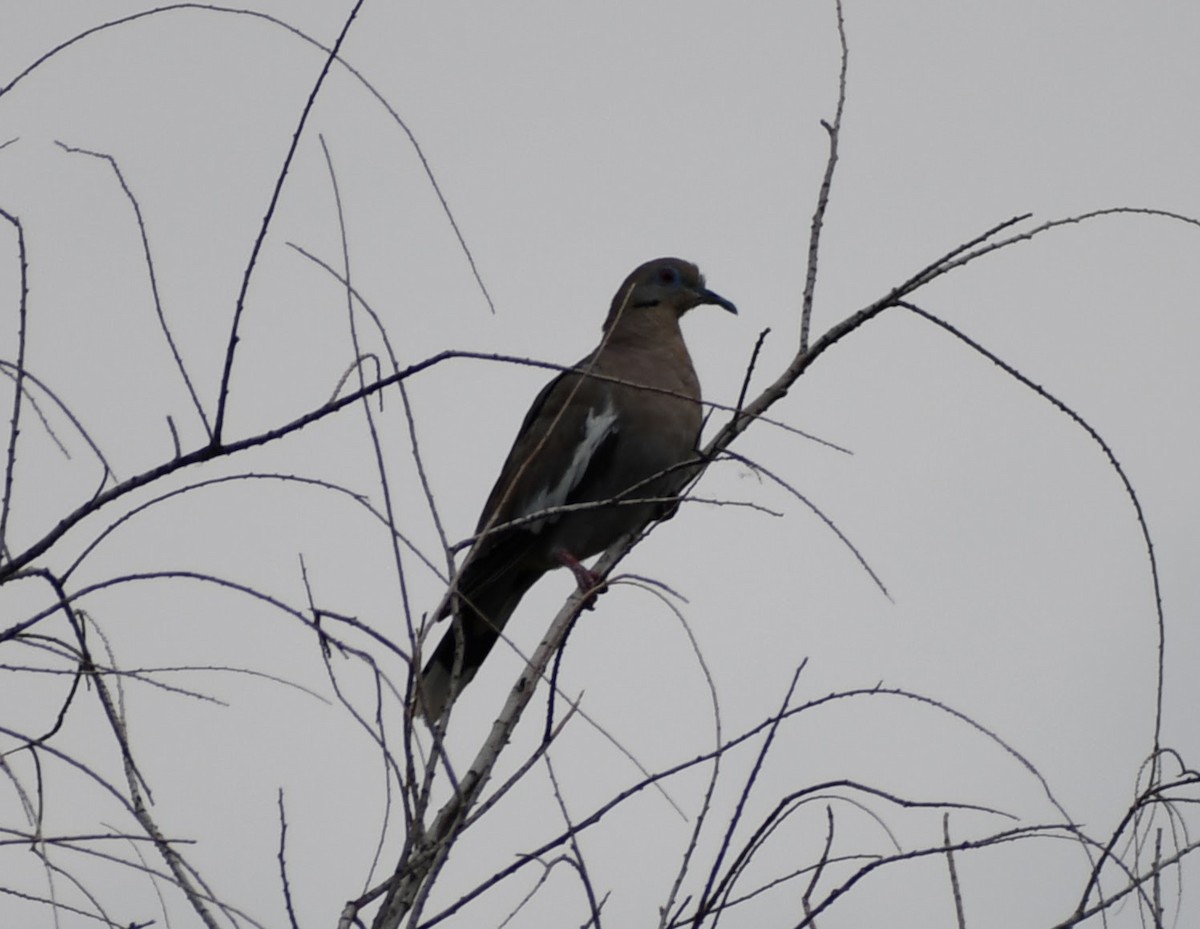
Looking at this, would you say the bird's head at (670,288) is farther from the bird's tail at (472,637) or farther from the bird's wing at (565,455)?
the bird's tail at (472,637)

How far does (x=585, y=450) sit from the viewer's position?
17.2 feet

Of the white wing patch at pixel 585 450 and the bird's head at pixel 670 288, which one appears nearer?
the white wing patch at pixel 585 450

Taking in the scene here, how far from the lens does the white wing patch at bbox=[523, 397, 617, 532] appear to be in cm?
522

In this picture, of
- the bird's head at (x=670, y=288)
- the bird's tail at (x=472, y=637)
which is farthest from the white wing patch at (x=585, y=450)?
the bird's head at (x=670, y=288)

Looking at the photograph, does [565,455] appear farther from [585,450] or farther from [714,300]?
[714,300]

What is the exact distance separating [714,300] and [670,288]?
0.18 meters

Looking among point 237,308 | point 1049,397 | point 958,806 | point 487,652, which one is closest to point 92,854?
point 237,308

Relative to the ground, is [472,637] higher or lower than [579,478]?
lower

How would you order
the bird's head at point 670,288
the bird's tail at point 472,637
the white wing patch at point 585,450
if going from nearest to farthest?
the bird's tail at point 472,637, the white wing patch at point 585,450, the bird's head at point 670,288

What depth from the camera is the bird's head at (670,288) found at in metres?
5.89

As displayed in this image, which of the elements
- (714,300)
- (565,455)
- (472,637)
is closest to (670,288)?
(714,300)

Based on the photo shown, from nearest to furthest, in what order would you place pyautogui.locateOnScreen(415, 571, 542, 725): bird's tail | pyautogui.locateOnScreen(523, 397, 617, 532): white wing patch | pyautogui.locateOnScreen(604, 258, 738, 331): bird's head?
pyautogui.locateOnScreen(415, 571, 542, 725): bird's tail
pyautogui.locateOnScreen(523, 397, 617, 532): white wing patch
pyautogui.locateOnScreen(604, 258, 738, 331): bird's head

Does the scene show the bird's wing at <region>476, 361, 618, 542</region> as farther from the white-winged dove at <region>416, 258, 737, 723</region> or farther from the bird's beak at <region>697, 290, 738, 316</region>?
the bird's beak at <region>697, 290, 738, 316</region>

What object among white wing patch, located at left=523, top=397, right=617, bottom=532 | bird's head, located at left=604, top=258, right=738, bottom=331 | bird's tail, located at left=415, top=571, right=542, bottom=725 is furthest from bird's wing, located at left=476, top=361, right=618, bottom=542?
bird's head, located at left=604, top=258, right=738, bottom=331
